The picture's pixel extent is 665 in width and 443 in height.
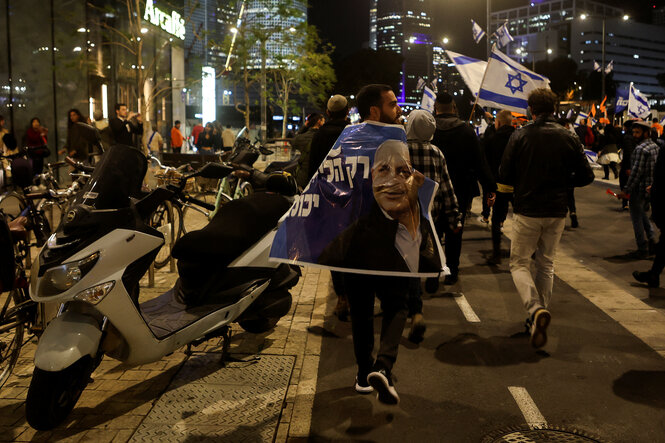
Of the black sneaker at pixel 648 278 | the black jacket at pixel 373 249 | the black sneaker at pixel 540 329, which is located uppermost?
the black jacket at pixel 373 249

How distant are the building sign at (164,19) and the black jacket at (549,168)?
1870cm

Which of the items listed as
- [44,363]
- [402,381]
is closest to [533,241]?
[402,381]

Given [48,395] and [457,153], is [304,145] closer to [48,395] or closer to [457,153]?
[457,153]

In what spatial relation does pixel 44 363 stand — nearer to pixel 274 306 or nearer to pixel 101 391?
pixel 101 391

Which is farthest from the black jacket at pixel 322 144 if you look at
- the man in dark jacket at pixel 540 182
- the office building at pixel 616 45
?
the office building at pixel 616 45

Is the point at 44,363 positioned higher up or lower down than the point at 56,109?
Answer: lower down

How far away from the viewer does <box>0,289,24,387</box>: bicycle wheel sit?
441 cm

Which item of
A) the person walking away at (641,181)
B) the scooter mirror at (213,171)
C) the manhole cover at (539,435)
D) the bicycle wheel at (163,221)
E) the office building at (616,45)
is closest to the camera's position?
the manhole cover at (539,435)

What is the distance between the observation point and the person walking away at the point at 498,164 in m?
9.42

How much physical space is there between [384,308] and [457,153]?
328 centimetres

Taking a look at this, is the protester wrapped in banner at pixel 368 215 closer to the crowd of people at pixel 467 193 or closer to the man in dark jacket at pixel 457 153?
the crowd of people at pixel 467 193

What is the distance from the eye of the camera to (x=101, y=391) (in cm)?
461

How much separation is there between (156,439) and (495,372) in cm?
251

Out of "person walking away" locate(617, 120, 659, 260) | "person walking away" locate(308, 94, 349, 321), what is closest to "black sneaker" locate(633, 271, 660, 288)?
"person walking away" locate(617, 120, 659, 260)
